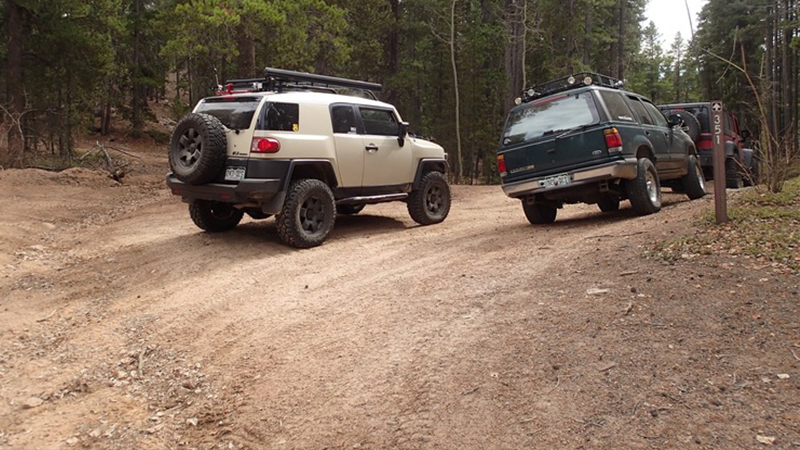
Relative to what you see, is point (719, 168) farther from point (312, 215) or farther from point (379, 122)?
point (379, 122)

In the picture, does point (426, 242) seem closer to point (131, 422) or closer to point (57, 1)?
point (131, 422)

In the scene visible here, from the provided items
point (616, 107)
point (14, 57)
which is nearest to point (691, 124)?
point (616, 107)

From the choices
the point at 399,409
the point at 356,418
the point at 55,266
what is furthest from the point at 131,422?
the point at 55,266

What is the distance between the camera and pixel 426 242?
26.4 ft

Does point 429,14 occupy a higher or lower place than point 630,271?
higher

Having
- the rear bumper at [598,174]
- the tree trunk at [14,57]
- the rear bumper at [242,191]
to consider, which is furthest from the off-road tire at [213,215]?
the tree trunk at [14,57]

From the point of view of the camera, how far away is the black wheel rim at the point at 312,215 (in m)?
7.79

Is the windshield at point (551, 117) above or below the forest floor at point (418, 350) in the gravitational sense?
above

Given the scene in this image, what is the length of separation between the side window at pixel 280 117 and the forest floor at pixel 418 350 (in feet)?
5.51

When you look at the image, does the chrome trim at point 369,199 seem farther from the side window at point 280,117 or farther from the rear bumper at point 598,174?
the rear bumper at point 598,174

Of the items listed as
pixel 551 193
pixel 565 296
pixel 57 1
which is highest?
pixel 57 1

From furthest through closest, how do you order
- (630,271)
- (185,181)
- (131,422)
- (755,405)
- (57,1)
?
(57,1) → (185,181) → (630,271) → (131,422) → (755,405)

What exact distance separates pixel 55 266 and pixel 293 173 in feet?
11.8

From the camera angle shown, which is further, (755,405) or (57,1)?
(57,1)
